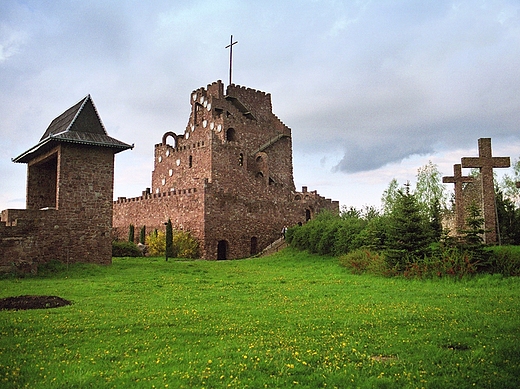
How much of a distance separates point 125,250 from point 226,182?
10.0 metres

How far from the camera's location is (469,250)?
17141 mm

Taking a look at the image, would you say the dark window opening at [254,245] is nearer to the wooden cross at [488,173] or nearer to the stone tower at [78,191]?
the stone tower at [78,191]

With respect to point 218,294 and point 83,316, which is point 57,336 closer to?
point 83,316

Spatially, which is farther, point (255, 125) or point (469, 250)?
point (255, 125)

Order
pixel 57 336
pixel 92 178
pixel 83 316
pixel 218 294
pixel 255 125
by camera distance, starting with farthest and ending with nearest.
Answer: pixel 255 125 < pixel 92 178 < pixel 218 294 < pixel 83 316 < pixel 57 336

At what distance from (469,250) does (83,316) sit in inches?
516

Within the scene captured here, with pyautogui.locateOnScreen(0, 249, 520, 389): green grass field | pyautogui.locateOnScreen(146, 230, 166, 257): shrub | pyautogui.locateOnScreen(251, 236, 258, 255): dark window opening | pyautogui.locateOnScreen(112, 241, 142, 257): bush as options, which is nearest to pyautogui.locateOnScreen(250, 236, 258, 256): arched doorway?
pyautogui.locateOnScreen(251, 236, 258, 255): dark window opening

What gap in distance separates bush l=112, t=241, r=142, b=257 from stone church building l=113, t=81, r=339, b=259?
375 cm

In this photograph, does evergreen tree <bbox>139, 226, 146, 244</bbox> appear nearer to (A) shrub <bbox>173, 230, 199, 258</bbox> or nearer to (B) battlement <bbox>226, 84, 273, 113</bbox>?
(A) shrub <bbox>173, 230, 199, 258</bbox>

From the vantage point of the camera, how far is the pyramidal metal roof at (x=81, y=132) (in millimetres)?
23719

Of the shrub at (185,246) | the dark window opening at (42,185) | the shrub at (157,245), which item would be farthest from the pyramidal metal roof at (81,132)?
the shrub at (157,245)

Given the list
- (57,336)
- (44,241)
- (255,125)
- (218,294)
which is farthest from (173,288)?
(255,125)

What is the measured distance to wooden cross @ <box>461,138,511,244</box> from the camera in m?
21.1

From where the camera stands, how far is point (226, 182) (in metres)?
40.6
